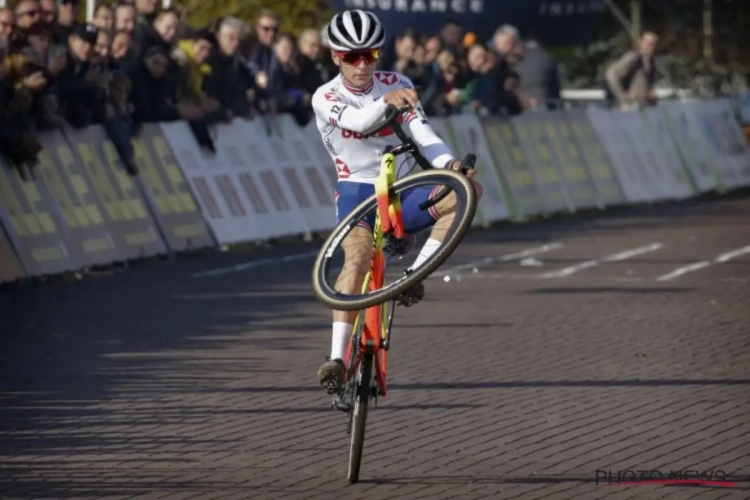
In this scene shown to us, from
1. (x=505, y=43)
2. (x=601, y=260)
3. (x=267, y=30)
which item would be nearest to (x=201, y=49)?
(x=267, y=30)

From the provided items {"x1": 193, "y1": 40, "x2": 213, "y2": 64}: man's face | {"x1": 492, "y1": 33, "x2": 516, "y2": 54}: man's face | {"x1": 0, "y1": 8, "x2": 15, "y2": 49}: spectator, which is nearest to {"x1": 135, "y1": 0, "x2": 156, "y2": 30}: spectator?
{"x1": 193, "y1": 40, "x2": 213, "y2": 64}: man's face

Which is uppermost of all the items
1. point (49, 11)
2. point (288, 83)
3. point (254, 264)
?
point (49, 11)

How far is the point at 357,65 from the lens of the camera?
9039mm

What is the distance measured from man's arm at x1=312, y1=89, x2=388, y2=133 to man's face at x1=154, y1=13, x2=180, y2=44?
10.5m

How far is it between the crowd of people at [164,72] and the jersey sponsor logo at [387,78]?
800 cm

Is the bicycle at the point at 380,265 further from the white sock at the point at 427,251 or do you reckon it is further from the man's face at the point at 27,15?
the man's face at the point at 27,15

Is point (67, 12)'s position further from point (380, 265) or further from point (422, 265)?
point (422, 265)

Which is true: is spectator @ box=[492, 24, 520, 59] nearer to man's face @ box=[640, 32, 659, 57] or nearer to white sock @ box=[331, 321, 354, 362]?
man's face @ box=[640, 32, 659, 57]

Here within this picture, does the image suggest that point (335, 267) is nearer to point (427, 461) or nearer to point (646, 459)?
point (427, 461)

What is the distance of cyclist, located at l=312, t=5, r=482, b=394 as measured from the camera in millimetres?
8602

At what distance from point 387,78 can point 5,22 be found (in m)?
8.31

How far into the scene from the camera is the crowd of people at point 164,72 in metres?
17.1

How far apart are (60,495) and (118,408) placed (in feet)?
7.59

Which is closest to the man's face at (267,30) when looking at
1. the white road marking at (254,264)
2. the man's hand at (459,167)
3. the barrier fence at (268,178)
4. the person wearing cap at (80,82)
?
the barrier fence at (268,178)
